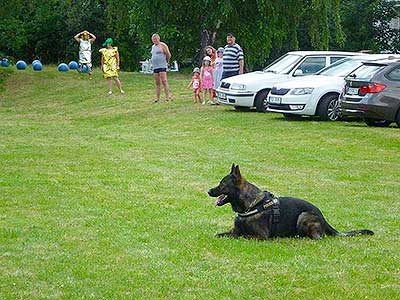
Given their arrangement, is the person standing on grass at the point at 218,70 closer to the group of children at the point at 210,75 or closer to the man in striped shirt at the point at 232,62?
the group of children at the point at 210,75

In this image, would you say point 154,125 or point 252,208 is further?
point 154,125

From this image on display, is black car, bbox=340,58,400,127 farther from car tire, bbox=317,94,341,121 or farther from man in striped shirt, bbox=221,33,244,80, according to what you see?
man in striped shirt, bbox=221,33,244,80

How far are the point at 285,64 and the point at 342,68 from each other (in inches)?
95.2

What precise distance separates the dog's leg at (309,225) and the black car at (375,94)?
1279 cm

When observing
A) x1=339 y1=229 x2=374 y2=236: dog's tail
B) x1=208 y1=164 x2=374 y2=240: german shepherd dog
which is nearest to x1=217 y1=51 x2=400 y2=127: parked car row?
x1=339 y1=229 x2=374 y2=236: dog's tail

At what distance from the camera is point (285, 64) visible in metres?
26.9

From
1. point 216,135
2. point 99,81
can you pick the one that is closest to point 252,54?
point 99,81

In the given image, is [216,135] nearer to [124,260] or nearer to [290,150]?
[290,150]

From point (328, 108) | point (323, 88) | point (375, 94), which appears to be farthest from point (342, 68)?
point (375, 94)

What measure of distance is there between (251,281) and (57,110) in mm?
24271

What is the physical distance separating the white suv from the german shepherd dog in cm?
1630

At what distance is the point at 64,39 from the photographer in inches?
2261

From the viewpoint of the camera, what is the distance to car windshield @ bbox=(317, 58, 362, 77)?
24609 mm

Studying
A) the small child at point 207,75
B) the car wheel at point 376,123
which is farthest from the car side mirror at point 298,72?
the car wheel at point 376,123
